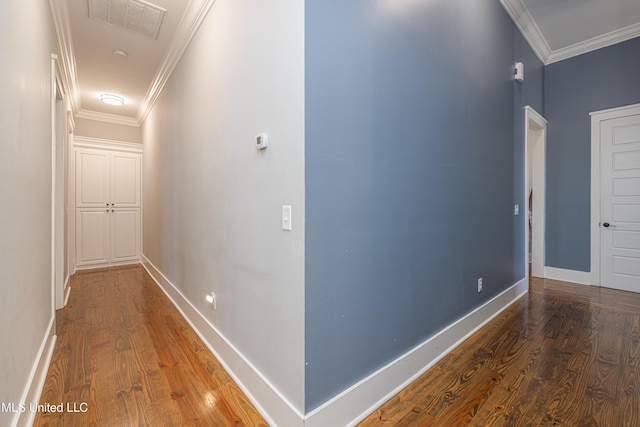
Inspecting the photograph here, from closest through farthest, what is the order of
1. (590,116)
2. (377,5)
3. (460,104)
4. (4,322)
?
1. (4,322)
2. (377,5)
3. (460,104)
4. (590,116)

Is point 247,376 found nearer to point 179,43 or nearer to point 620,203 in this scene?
point 179,43

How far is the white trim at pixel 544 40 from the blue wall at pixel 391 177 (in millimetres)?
614

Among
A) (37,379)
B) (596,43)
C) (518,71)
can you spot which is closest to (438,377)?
(37,379)

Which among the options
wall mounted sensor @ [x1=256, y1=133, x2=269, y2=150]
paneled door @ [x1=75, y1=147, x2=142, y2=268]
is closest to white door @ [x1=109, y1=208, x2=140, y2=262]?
paneled door @ [x1=75, y1=147, x2=142, y2=268]

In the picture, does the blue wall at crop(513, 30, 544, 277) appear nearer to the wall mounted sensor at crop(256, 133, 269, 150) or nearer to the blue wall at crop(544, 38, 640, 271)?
the blue wall at crop(544, 38, 640, 271)

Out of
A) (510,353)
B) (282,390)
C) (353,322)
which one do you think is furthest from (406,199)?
(510,353)

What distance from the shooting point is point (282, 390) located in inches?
55.4

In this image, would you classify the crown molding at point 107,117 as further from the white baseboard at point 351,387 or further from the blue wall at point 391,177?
the blue wall at point 391,177

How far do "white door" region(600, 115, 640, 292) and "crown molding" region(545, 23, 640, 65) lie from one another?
3.17ft

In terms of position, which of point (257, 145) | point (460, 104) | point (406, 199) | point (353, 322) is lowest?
point (353, 322)

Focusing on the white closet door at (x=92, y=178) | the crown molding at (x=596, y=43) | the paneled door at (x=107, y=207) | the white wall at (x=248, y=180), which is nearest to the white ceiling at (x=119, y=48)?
the white wall at (x=248, y=180)

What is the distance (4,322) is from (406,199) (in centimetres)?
202

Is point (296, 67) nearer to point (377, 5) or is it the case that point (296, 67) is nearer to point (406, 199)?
point (377, 5)

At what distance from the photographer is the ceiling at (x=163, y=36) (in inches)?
99.8
